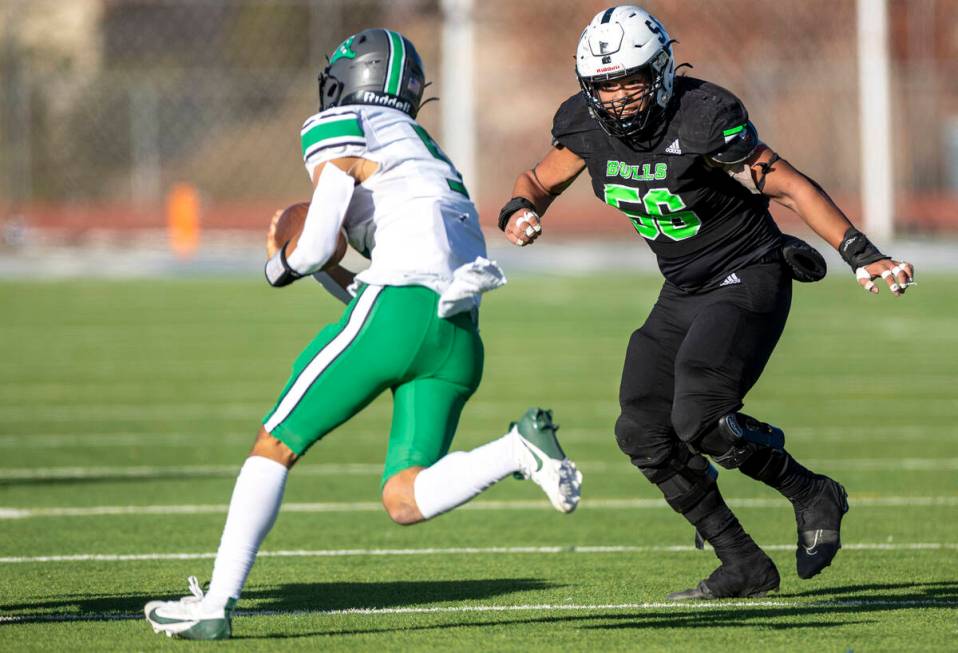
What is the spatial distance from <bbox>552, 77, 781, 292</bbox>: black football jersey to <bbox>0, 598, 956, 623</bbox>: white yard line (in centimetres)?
113

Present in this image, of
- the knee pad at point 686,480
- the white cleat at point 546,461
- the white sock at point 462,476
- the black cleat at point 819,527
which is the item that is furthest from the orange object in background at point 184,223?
the white cleat at point 546,461

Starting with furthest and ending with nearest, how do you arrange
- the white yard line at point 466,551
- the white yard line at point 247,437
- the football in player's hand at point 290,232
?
the white yard line at point 247,437 → the white yard line at point 466,551 → the football in player's hand at point 290,232

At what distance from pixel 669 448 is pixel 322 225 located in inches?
66.6

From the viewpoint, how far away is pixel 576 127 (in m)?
6.21

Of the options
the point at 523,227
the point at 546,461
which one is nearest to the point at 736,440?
the point at 523,227

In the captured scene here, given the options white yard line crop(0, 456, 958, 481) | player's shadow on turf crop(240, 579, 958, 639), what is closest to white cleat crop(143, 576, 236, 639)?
player's shadow on turf crop(240, 579, 958, 639)

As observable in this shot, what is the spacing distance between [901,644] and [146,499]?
4704mm

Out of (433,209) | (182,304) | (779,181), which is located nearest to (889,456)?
(779,181)

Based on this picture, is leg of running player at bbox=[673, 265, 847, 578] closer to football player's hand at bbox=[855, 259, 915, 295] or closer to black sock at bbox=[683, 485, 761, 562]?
black sock at bbox=[683, 485, 761, 562]

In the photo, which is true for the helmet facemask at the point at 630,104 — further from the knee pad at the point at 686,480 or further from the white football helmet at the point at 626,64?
the knee pad at the point at 686,480

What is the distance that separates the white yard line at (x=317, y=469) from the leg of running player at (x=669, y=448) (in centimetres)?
372

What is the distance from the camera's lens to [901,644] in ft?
17.5

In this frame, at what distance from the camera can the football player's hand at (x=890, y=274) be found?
18.2ft

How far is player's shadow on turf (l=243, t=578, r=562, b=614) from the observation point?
605cm
